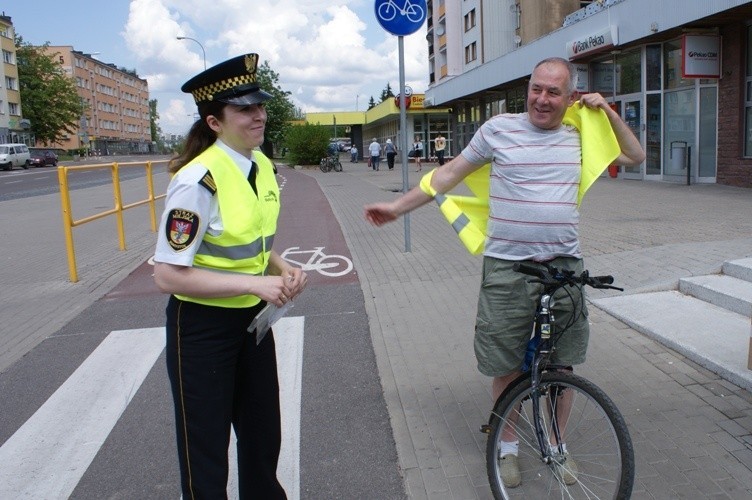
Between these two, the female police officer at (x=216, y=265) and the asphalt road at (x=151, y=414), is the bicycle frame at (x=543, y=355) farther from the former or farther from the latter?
the female police officer at (x=216, y=265)

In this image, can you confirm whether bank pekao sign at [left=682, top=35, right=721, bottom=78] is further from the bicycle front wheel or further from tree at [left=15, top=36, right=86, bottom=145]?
tree at [left=15, top=36, right=86, bottom=145]

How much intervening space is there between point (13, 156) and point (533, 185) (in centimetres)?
5593

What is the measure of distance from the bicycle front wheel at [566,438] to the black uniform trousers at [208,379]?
1.10 meters

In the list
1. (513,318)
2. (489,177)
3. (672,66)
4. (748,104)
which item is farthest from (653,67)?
(513,318)

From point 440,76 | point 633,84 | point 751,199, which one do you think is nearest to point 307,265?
point 751,199

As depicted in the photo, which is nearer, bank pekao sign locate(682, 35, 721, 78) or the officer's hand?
the officer's hand

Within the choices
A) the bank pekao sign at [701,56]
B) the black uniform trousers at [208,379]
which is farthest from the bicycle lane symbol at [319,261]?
the bank pekao sign at [701,56]

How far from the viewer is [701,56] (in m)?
16.7

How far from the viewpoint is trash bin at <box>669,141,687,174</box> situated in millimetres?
18203

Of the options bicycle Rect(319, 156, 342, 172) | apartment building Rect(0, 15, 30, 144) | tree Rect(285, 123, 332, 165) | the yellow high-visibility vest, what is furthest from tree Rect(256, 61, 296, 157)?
the yellow high-visibility vest

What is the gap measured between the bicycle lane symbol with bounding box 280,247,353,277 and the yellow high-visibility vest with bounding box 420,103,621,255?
4.99 meters

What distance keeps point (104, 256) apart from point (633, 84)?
16.3m

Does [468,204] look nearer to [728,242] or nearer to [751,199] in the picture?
[728,242]

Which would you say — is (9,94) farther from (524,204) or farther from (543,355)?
(543,355)
